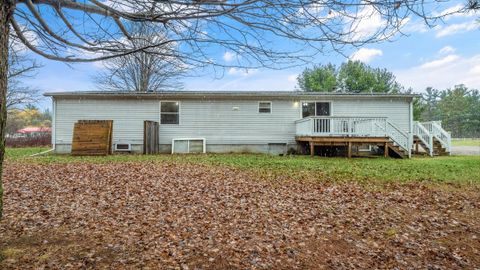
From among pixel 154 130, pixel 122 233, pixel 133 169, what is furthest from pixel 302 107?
pixel 122 233

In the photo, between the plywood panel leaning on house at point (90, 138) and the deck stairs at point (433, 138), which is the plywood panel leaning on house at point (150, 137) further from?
the deck stairs at point (433, 138)

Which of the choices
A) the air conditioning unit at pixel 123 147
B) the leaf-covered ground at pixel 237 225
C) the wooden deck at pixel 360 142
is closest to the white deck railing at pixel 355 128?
the wooden deck at pixel 360 142

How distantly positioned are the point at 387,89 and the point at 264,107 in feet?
80.5

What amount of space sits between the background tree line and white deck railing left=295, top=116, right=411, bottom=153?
254cm

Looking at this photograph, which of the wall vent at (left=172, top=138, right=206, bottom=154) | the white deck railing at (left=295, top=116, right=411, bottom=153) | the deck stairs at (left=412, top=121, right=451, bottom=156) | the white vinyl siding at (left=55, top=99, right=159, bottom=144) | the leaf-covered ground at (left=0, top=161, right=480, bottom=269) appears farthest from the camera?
the wall vent at (left=172, top=138, right=206, bottom=154)

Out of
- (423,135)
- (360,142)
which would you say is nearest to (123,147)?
(360,142)

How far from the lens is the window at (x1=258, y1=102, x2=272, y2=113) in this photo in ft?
50.9

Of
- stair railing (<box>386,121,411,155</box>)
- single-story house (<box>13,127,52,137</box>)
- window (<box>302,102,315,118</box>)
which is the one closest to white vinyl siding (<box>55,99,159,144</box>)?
window (<box>302,102,315,118</box>)

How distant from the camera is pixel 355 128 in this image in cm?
1371

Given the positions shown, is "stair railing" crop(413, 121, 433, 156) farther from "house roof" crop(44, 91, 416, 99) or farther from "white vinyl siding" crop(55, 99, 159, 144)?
"white vinyl siding" crop(55, 99, 159, 144)

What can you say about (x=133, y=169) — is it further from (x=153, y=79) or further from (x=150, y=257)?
(x=153, y=79)

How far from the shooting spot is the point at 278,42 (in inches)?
109

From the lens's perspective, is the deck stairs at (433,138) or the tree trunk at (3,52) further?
the deck stairs at (433,138)

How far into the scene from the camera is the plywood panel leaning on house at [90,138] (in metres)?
13.8
